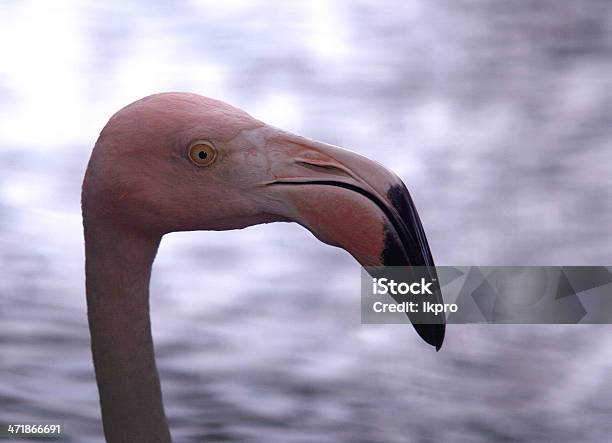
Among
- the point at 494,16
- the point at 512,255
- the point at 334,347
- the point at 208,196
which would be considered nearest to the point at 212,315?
the point at 334,347

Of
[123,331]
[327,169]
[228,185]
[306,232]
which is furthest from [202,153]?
[306,232]

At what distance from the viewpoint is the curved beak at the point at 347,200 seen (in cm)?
145

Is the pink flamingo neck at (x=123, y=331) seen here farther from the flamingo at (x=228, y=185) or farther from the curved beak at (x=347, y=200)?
the curved beak at (x=347, y=200)

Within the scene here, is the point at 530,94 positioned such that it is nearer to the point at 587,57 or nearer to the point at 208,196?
the point at 587,57

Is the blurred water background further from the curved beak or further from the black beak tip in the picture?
the curved beak

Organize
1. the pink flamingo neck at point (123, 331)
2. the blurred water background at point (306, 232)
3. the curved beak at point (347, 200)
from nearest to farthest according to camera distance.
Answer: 1. the curved beak at point (347, 200)
2. the pink flamingo neck at point (123, 331)
3. the blurred water background at point (306, 232)

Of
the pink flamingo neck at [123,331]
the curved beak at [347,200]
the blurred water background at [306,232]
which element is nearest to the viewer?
the curved beak at [347,200]

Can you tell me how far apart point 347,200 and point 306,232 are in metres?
2.09

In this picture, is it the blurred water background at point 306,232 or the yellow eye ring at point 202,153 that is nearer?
the yellow eye ring at point 202,153

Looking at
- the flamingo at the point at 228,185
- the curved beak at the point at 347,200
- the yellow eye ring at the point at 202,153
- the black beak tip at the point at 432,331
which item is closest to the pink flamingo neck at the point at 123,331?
the flamingo at the point at 228,185

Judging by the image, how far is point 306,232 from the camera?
11.6 feet

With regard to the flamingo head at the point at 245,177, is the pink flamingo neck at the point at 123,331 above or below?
below

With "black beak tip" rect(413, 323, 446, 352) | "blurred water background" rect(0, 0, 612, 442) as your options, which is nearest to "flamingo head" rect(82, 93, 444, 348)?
"black beak tip" rect(413, 323, 446, 352)

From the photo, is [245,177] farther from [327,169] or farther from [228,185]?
[327,169]
